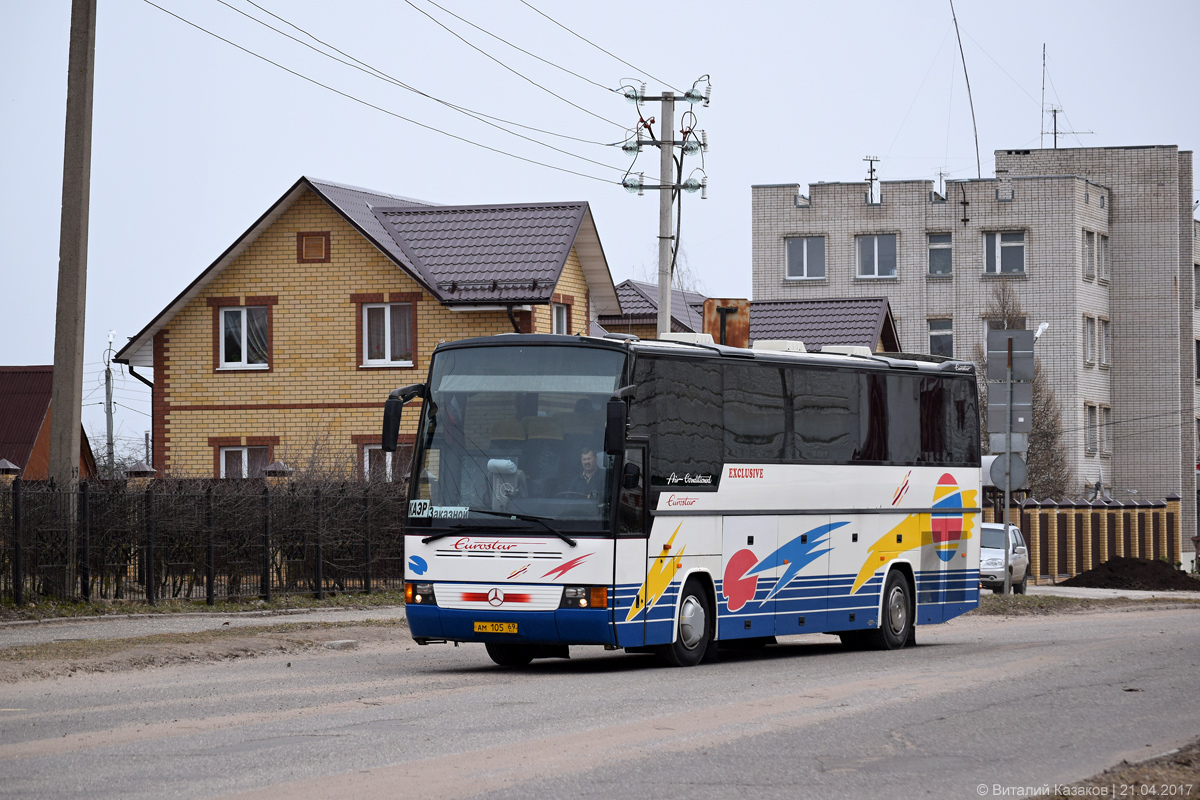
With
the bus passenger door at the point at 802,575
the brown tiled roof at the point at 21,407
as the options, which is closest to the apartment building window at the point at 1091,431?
the brown tiled roof at the point at 21,407

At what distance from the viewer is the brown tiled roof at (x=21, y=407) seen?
48.5 meters

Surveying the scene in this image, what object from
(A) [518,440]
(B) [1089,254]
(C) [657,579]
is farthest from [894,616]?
(B) [1089,254]

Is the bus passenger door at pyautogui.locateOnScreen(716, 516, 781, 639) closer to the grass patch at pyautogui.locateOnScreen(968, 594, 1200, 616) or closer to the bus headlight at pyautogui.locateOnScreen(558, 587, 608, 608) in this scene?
the bus headlight at pyautogui.locateOnScreen(558, 587, 608, 608)

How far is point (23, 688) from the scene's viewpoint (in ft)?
46.0

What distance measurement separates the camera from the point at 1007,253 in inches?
2603

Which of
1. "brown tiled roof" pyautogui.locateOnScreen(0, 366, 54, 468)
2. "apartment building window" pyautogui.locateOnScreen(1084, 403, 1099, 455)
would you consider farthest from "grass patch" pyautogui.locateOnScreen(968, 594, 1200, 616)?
"apartment building window" pyautogui.locateOnScreen(1084, 403, 1099, 455)

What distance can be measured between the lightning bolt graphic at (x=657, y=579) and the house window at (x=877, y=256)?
5304cm

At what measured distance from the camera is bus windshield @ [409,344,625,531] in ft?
50.3

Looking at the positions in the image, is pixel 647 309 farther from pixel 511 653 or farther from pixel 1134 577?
pixel 511 653

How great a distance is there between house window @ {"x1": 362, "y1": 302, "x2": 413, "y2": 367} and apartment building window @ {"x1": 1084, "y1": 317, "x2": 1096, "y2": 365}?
123ft

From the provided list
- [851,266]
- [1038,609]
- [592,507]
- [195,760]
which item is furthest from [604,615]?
[851,266]

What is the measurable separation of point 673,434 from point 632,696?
12.1ft

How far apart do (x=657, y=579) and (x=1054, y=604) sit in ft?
49.1

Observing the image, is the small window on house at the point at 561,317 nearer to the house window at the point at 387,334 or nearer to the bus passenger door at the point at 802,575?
the house window at the point at 387,334
